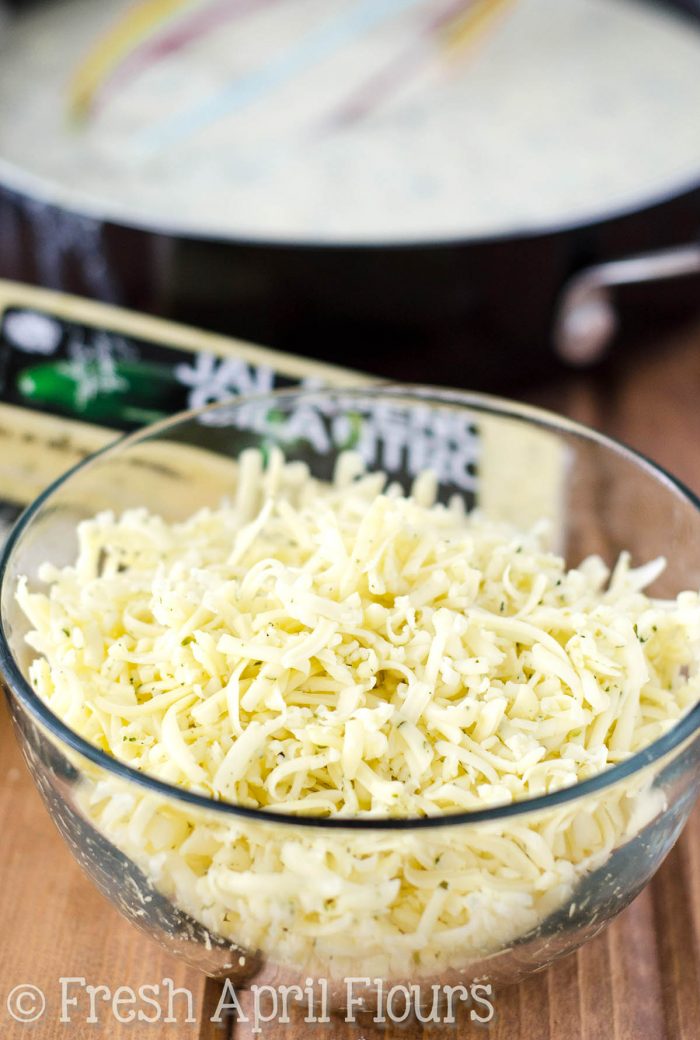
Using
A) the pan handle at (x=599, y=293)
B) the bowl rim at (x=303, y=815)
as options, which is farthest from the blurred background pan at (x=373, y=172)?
the bowl rim at (x=303, y=815)

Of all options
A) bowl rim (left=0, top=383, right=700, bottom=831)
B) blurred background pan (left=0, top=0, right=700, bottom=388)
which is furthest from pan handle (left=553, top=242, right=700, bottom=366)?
bowl rim (left=0, top=383, right=700, bottom=831)

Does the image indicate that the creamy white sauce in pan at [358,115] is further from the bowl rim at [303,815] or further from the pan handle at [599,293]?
the bowl rim at [303,815]

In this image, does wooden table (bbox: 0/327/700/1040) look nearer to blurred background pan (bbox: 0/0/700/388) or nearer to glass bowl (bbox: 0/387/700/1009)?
glass bowl (bbox: 0/387/700/1009)

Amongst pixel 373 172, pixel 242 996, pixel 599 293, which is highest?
pixel 373 172

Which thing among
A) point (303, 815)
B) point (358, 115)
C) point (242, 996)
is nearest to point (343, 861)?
point (303, 815)

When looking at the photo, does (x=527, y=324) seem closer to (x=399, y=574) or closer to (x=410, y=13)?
(x=399, y=574)

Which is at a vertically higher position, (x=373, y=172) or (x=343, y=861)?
(x=373, y=172)

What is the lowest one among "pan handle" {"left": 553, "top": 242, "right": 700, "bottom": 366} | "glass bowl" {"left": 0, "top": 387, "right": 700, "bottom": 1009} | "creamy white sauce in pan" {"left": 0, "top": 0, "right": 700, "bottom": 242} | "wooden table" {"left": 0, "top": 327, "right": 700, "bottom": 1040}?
"wooden table" {"left": 0, "top": 327, "right": 700, "bottom": 1040}

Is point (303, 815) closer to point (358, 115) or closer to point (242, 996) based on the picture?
point (242, 996)
